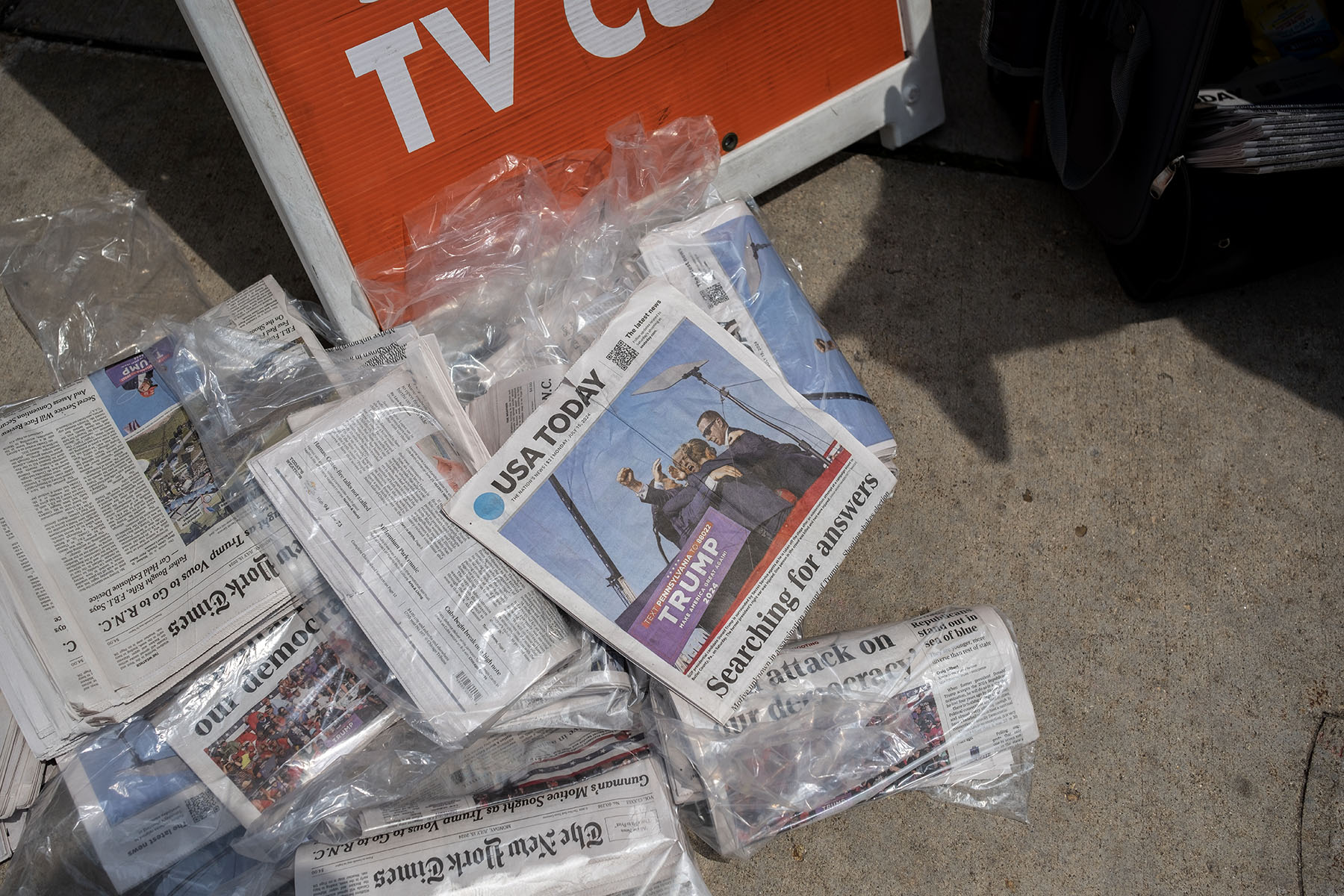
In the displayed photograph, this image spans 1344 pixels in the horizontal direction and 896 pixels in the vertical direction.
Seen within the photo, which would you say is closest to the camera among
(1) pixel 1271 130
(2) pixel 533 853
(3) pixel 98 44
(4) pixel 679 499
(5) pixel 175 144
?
(2) pixel 533 853

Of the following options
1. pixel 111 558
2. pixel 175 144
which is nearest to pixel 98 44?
pixel 175 144

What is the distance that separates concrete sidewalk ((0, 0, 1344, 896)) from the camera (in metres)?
1.24

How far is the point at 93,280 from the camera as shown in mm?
1515

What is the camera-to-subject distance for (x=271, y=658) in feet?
3.70

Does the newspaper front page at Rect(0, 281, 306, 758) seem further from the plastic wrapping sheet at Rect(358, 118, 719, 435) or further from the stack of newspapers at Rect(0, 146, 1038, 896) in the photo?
the plastic wrapping sheet at Rect(358, 118, 719, 435)

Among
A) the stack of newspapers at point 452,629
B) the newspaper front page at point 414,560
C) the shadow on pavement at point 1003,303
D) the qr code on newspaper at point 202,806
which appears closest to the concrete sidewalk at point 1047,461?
Result: the shadow on pavement at point 1003,303

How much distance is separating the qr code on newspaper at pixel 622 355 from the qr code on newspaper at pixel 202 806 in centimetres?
72

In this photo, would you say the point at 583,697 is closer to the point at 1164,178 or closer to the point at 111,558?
the point at 111,558

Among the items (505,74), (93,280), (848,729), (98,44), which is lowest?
(848,729)

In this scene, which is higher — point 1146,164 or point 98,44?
point 98,44

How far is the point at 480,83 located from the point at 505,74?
0.13ft

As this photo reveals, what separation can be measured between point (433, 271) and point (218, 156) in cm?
66

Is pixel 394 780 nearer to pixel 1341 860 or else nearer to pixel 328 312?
pixel 328 312

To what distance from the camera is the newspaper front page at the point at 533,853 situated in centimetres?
106
